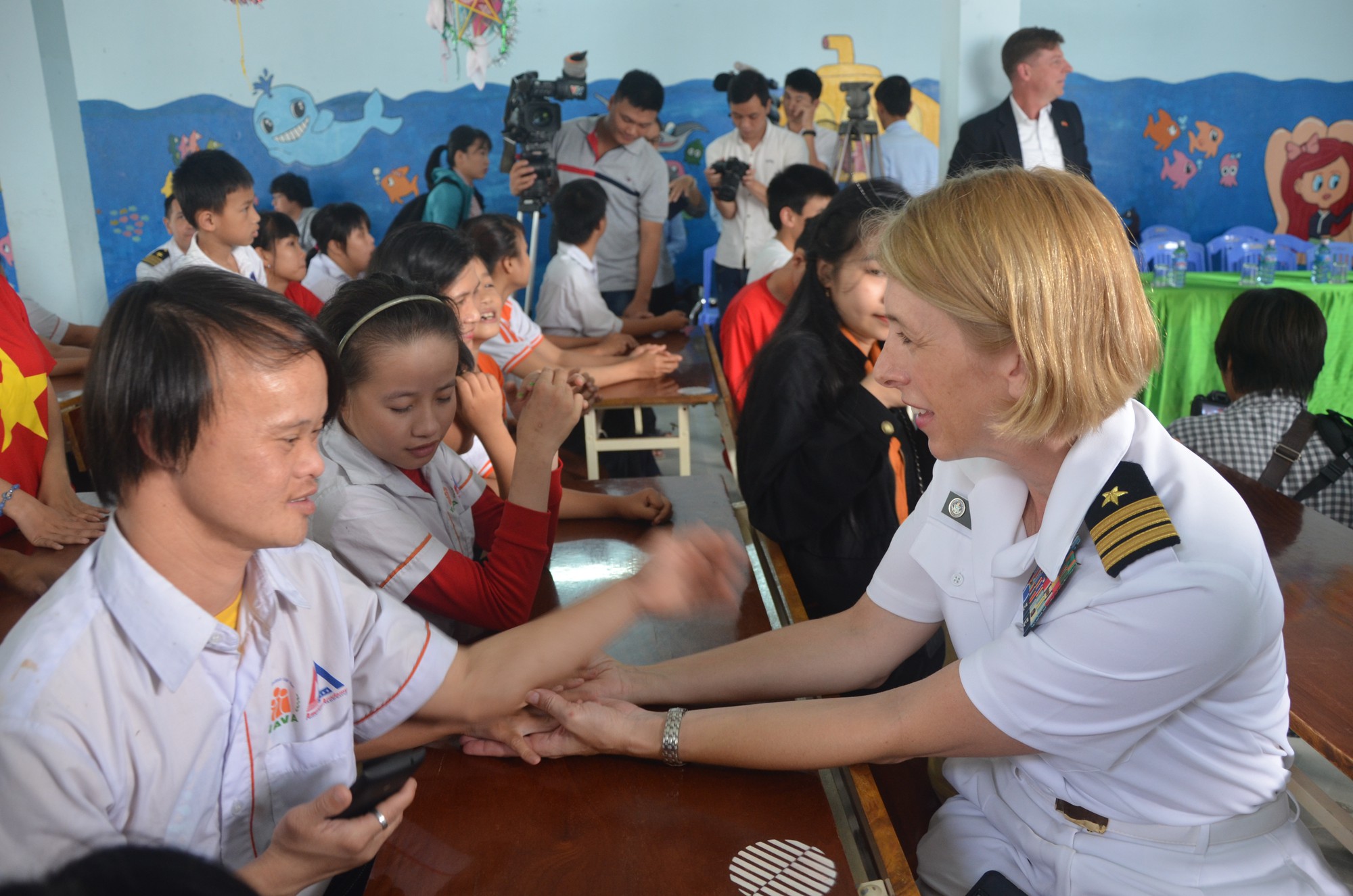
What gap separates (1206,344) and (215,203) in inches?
171

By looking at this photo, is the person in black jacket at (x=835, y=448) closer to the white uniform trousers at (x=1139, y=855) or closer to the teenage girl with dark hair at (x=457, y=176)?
the white uniform trousers at (x=1139, y=855)

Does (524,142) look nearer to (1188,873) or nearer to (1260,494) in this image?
(1260,494)

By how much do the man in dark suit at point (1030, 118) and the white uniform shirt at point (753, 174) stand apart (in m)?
1.02

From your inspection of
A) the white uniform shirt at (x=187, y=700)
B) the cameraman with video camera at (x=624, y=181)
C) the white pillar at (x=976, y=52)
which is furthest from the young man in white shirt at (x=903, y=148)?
the white uniform shirt at (x=187, y=700)

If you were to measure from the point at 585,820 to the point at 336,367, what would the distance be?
1.79 ft

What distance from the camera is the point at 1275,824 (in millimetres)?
1093

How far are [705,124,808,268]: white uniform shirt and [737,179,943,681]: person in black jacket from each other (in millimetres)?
3413

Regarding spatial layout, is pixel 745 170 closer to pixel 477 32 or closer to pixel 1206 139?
pixel 477 32

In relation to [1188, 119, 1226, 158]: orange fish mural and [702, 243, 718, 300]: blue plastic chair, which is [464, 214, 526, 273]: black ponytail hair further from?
[1188, 119, 1226, 158]: orange fish mural

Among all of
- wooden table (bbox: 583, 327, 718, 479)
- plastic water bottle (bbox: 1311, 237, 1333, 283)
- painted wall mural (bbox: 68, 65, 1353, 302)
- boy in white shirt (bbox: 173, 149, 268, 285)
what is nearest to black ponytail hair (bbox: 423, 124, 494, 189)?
painted wall mural (bbox: 68, 65, 1353, 302)

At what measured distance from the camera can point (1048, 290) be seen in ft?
3.36

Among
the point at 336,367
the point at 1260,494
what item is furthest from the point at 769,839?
the point at 1260,494

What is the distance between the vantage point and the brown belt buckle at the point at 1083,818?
3.56 ft

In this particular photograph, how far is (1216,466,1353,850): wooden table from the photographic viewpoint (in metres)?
1.22
